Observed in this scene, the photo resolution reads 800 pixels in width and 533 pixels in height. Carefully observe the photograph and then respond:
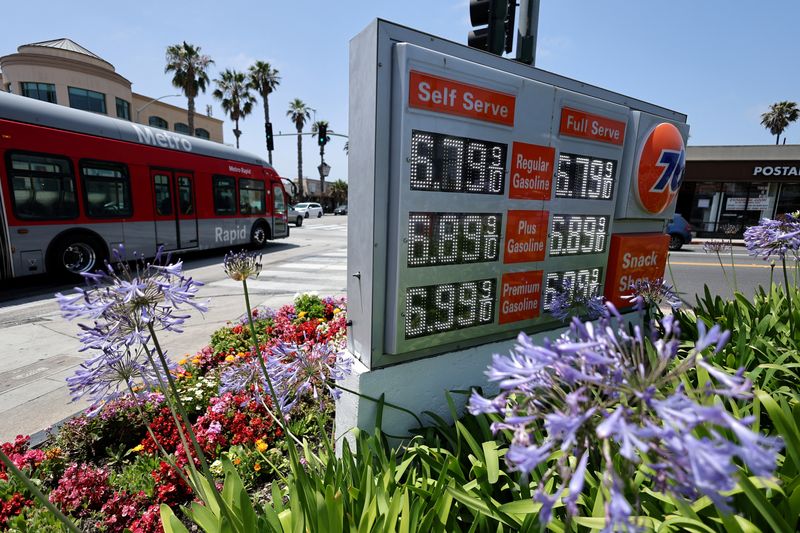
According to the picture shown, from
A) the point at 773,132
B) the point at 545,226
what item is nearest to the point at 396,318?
the point at 545,226

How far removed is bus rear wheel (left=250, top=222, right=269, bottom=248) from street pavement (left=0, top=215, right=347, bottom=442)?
6.78ft

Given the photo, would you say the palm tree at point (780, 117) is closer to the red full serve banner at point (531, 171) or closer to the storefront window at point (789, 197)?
the storefront window at point (789, 197)

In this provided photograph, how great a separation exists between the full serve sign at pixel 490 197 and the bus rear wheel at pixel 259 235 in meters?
12.8

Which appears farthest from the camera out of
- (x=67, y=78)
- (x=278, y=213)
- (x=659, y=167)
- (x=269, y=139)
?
(x=67, y=78)

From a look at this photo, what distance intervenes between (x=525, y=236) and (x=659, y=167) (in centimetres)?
188

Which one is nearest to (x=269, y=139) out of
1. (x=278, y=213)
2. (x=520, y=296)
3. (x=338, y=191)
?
(x=278, y=213)

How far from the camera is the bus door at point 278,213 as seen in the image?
15259 millimetres

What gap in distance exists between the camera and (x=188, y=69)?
1176 inches

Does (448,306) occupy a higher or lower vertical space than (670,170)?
lower

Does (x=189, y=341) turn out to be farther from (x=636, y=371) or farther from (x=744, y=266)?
(x=744, y=266)

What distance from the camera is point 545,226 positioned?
3113 millimetres

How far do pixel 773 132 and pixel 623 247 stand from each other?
47.9m

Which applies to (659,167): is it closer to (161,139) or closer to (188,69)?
(161,139)

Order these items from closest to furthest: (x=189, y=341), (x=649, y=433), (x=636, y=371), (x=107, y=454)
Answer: (x=649, y=433), (x=636, y=371), (x=107, y=454), (x=189, y=341)
